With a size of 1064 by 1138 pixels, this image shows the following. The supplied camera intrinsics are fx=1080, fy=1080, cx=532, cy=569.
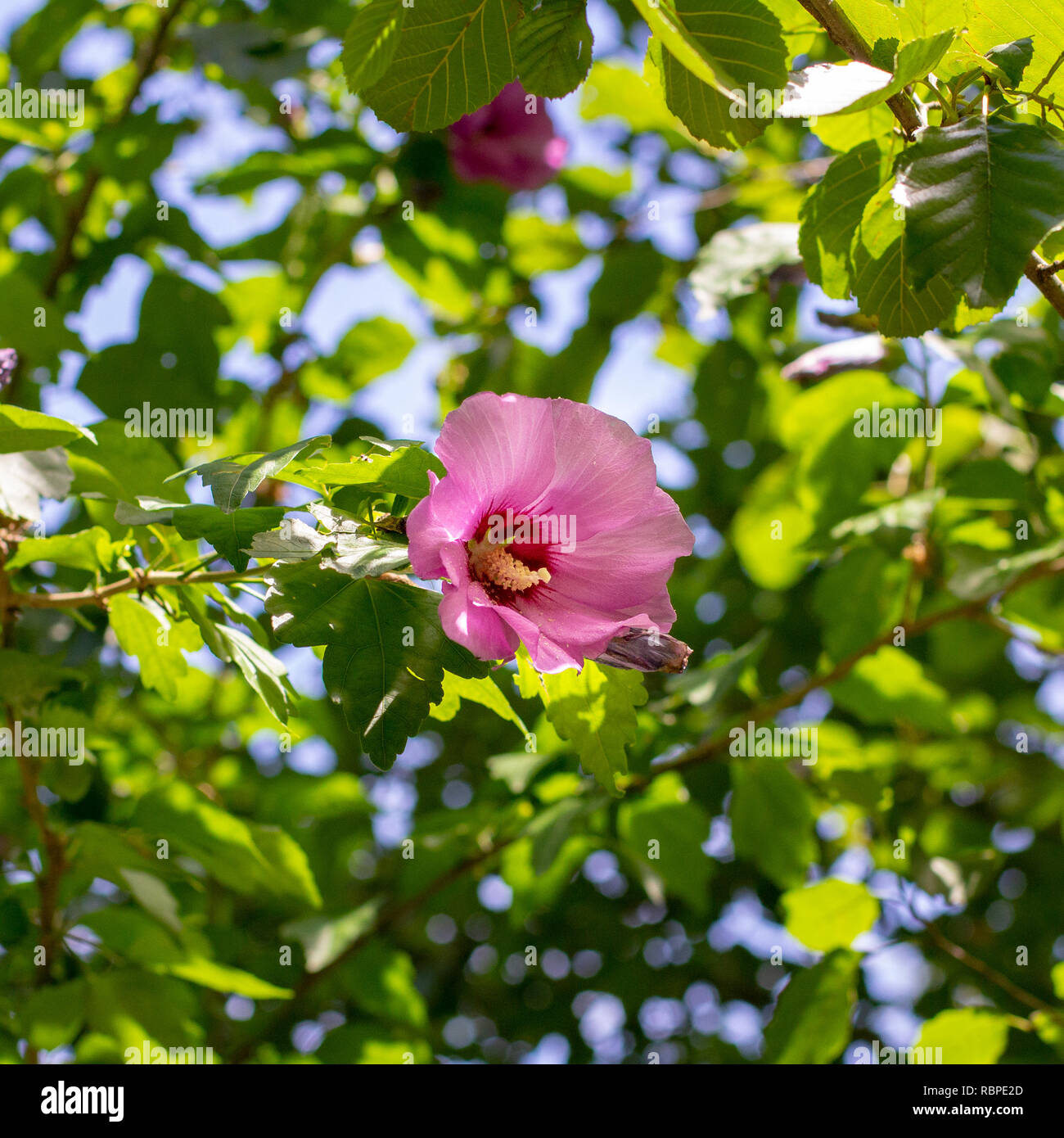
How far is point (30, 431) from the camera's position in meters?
0.93

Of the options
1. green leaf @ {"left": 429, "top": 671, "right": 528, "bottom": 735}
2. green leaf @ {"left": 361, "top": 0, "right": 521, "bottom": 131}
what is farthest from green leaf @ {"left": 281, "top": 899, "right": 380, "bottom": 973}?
green leaf @ {"left": 361, "top": 0, "right": 521, "bottom": 131}

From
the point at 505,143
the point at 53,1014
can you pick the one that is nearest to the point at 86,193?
the point at 505,143

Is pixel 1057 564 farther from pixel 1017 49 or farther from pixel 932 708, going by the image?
pixel 1017 49

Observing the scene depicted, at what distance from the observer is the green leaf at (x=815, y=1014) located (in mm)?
1654

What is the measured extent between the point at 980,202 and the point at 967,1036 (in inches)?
53.7

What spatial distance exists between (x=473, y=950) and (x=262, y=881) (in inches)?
59.1

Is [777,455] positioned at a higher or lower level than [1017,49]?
lower

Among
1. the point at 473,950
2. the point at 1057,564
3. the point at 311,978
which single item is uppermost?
the point at 1057,564

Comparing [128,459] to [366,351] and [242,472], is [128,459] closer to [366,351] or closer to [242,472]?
[242,472]

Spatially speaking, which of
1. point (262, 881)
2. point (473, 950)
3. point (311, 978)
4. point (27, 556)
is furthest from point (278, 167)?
point (473, 950)

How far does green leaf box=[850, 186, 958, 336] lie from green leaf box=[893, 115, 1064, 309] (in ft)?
0.35

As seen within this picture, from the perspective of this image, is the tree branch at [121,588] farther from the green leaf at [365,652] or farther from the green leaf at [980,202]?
the green leaf at [980,202]

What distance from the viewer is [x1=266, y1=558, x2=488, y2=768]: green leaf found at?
816 mm
